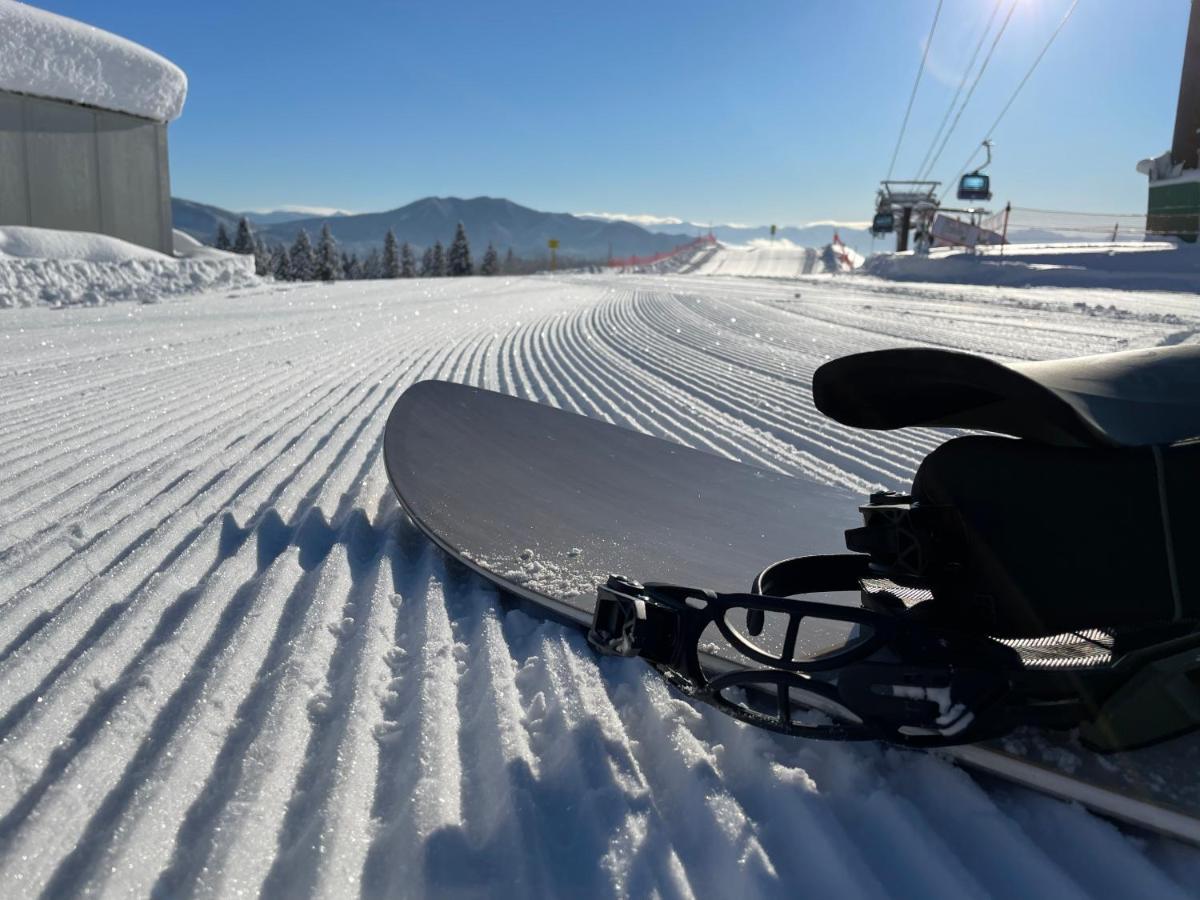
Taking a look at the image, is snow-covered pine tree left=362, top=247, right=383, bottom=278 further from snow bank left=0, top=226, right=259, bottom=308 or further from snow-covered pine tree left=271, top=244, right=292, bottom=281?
snow bank left=0, top=226, right=259, bottom=308

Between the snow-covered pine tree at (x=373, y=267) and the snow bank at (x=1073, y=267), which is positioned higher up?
the snow-covered pine tree at (x=373, y=267)

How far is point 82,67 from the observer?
57.3 ft

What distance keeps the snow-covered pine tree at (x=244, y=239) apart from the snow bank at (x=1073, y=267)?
136ft

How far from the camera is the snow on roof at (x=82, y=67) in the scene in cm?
1609

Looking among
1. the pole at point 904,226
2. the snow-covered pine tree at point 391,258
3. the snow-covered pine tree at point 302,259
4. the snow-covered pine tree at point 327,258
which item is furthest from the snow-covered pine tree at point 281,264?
the pole at point 904,226

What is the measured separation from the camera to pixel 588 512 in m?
2.77

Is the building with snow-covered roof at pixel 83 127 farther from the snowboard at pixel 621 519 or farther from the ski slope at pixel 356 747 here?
the snowboard at pixel 621 519

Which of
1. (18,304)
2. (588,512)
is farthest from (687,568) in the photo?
(18,304)

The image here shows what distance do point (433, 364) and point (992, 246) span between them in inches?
1139

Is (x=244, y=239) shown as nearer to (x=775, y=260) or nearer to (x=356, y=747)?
(x=775, y=260)

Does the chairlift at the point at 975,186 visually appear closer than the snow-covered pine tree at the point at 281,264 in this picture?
Yes

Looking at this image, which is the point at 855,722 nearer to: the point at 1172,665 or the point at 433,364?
the point at 1172,665

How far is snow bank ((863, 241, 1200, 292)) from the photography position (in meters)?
19.9

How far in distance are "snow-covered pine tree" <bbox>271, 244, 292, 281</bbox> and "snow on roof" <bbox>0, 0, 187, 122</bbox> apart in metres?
40.0
